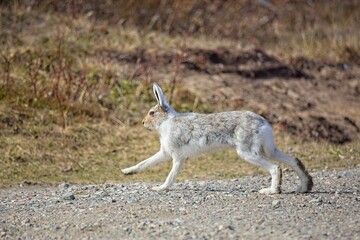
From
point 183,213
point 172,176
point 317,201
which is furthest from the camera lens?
point 172,176

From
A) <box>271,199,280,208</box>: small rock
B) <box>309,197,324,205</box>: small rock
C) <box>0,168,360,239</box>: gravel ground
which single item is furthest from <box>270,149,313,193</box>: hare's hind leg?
<box>271,199,280,208</box>: small rock

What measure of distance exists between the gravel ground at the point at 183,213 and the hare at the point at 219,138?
26 cm

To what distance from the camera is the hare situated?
7.95 m

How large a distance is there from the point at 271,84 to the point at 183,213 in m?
7.60

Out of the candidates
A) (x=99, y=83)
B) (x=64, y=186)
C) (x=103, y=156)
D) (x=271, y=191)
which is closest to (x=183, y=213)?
(x=271, y=191)

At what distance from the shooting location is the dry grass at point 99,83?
10508mm

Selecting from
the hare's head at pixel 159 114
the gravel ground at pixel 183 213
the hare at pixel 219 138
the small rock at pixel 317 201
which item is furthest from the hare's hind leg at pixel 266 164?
the hare's head at pixel 159 114

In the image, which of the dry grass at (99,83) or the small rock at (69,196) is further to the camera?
the dry grass at (99,83)

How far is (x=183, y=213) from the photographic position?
7043 mm

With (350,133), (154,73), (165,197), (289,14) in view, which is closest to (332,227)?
(165,197)

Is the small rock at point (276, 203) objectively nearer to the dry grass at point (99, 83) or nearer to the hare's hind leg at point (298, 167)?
the hare's hind leg at point (298, 167)

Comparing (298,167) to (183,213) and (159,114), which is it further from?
(159,114)

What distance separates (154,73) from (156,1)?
141 inches

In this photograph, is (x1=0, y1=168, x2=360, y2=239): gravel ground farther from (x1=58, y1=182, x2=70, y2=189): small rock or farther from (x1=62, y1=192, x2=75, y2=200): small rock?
(x1=58, y1=182, x2=70, y2=189): small rock
